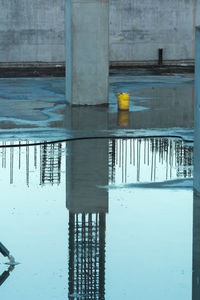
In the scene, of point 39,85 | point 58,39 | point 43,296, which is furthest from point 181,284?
point 58,39

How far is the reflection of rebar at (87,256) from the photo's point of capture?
883cm

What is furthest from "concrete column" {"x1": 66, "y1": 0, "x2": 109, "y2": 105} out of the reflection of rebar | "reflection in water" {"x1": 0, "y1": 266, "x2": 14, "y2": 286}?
"reflection in water" {"x1": 0, "y1": 266, "x2": 14, "y2": 286}

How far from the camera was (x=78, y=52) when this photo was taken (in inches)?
931

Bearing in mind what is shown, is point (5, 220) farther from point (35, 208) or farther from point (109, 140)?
point (109, 140)

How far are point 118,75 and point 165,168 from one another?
18.6m

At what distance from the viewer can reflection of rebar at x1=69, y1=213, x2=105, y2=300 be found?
29.0 feet

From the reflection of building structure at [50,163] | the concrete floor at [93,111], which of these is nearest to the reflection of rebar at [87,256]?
the reflection of building structure at [50,163]

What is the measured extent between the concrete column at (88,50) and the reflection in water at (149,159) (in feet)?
19.7

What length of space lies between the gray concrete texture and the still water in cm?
2106

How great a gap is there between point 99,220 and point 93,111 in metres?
11.3

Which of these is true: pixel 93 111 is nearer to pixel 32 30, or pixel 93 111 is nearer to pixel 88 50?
pixel 88 50

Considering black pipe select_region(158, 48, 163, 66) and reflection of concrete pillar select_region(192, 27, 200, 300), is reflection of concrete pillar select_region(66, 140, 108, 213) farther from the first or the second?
black pipe select_region(158, 48, 163, 66)

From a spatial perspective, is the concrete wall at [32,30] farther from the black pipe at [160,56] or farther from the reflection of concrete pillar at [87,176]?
the reflection of concrete pillar at [87,176]

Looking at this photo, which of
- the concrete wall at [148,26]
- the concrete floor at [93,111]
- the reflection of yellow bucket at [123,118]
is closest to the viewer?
the concrete floor at [93,111]
